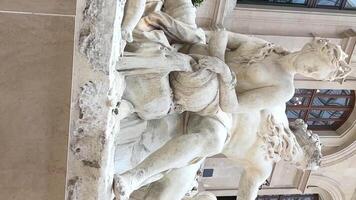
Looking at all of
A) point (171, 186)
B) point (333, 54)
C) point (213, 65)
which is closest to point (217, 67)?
point (213, 65)

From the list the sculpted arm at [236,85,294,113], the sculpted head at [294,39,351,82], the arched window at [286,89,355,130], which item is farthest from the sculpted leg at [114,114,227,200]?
the arched window at [286,89,355,130]

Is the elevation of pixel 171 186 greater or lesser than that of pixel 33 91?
lesser

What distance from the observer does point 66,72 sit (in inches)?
166

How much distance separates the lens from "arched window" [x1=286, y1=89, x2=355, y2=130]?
12.5 metres

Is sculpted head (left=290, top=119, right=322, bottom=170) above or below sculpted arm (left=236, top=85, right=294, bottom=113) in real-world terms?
below

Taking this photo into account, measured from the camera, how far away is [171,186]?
539 centimetres

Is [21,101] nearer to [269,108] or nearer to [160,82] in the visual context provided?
[160,82]

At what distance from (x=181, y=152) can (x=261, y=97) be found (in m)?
0.76

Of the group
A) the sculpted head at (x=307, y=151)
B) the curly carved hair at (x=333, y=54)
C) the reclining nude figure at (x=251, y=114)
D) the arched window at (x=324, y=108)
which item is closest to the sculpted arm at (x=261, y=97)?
the reclining nude figure at (x=251, y=114)

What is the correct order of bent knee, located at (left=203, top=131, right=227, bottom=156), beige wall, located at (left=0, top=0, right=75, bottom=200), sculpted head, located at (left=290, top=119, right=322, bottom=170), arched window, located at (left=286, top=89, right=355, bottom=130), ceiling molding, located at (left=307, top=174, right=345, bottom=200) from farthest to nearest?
ceiling molding, located at (left=307, top=174, right=345, bottom=200)
arched window, located at (left=286, top=89, right=355, bottom=130)
sculpted head, located at (left=290, top=119, right=322, bottom=170)
bent knee, located at (left=203, top=131, right=227, bottom=156)
beige wall, located at (left=0, top=0, right=75, bottom=200)

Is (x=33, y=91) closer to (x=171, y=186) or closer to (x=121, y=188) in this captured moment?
(x=121, y=188)

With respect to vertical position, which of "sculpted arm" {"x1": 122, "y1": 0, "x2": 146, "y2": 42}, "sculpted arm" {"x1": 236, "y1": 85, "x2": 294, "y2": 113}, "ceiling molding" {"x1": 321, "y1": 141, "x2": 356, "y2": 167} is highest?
"sculpted arm" {"x1": 122, "y1": 0, "x2": 146, "y2": 42}

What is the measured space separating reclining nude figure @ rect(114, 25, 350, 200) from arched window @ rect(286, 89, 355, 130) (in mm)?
6972

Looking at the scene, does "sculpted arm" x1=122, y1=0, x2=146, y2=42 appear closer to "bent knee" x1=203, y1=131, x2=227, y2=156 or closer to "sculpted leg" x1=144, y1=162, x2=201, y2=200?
"bent knee" x1=203, y1=131, x2=227, y2=156
